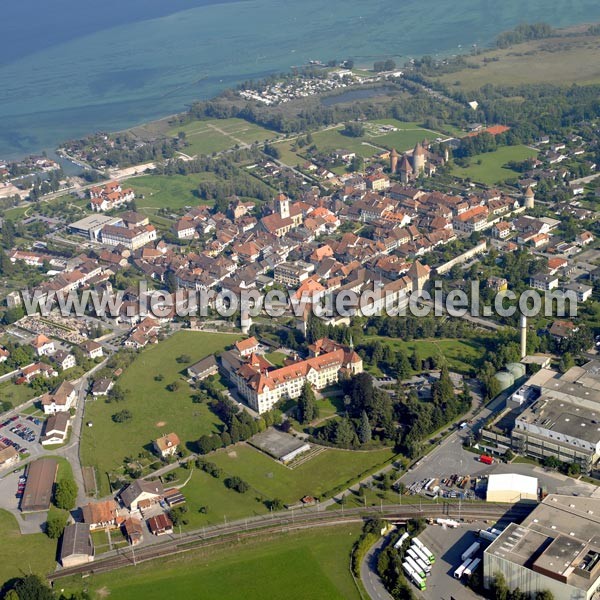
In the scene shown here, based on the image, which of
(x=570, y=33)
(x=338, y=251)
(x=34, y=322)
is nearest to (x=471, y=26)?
(x=570, y=33)

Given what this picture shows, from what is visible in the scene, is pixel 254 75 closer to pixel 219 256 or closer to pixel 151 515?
pixel 219 256

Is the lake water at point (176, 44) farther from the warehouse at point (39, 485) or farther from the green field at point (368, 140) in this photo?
the warehouse at point (39, 485)

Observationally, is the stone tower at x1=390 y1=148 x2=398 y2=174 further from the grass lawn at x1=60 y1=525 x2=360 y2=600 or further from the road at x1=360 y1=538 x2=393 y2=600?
the road at x1=360 y1=538 x2=393 y2=600

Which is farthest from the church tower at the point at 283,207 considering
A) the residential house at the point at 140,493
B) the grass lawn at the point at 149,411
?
the residential house at the point at 140,493

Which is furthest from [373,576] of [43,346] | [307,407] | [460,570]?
[43,346]

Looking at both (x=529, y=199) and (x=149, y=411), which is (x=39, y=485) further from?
(x=529, y=199)
